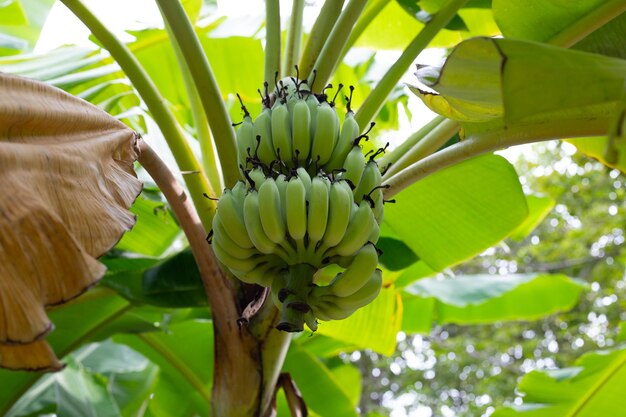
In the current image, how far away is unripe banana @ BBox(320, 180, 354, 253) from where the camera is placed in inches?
28.7

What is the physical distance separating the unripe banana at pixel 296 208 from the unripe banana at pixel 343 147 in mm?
98

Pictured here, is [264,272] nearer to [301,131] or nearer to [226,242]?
[226,242]

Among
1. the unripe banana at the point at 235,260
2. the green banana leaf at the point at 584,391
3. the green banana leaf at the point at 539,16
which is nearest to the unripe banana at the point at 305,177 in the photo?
the unripe banana at the point at 235,260

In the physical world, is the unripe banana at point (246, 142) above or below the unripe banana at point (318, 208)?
above

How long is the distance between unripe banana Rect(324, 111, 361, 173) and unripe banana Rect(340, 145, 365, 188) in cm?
2

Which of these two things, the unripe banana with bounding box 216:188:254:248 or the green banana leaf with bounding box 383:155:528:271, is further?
the green banana leaf with bounding box 383:155:528:271

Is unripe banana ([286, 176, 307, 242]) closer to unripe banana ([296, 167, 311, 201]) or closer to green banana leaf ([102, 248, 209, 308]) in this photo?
unripe banana ([296, 167, 311, 201])

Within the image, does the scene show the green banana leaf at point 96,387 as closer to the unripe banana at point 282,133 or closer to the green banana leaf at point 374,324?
the green banana leaf at point 374,324

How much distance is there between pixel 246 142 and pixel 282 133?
5 cm

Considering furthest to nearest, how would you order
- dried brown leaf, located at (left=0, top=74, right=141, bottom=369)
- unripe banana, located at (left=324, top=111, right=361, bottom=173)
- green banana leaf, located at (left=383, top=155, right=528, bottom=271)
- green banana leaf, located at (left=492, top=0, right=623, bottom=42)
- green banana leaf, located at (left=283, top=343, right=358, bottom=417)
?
green banana leaf, located at (left=283, top=343, right=358, bottom=417) → green banana leaf, located at (left=383, top=155, right=528, bottom=271) → green banana leaf, located at (left=492, top=0, right=623, bottom=42) → unripe banana, located at (left=324, top=111, right=361, bottom=173) → dried brown leaf, located at (left=0, top=74, right=141, bottom=369)

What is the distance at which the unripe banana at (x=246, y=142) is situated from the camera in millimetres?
817

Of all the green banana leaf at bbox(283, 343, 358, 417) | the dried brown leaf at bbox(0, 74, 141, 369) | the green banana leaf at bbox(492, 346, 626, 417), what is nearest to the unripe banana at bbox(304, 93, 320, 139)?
the dried brown leaf at bbox(0, 74, 141, 369)

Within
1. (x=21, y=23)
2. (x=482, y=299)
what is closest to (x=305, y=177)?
(x=21, y=23)

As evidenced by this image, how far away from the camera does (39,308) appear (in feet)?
1.90
